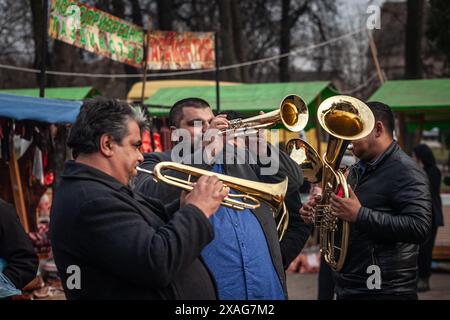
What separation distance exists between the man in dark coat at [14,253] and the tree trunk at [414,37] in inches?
676

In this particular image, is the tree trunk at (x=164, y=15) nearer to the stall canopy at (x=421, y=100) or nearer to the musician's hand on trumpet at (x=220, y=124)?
the stall canopy at (x=421, y=100)

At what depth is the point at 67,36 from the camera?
24.8ft

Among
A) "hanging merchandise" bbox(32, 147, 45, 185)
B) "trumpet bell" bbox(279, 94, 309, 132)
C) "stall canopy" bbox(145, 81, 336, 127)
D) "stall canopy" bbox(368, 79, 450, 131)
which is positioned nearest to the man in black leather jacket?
"trumpet bell" bbox(279, 94, 309, 132)

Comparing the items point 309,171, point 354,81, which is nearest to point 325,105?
point 309,171

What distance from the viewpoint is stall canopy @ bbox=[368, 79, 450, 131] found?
32.0 feet

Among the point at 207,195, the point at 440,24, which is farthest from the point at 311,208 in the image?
the point at 440,24

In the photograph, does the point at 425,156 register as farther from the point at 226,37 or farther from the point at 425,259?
the point at 226,37

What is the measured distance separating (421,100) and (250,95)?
8.82 feet

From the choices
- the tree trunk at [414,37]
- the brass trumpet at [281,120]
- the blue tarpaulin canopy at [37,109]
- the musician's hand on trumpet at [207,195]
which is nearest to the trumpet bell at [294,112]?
the brass trumpet at [281,120]

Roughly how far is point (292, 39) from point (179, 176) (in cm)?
2425

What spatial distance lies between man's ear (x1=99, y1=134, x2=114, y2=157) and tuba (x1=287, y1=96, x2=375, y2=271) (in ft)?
4.98

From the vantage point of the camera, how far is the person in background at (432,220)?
26.7ft
